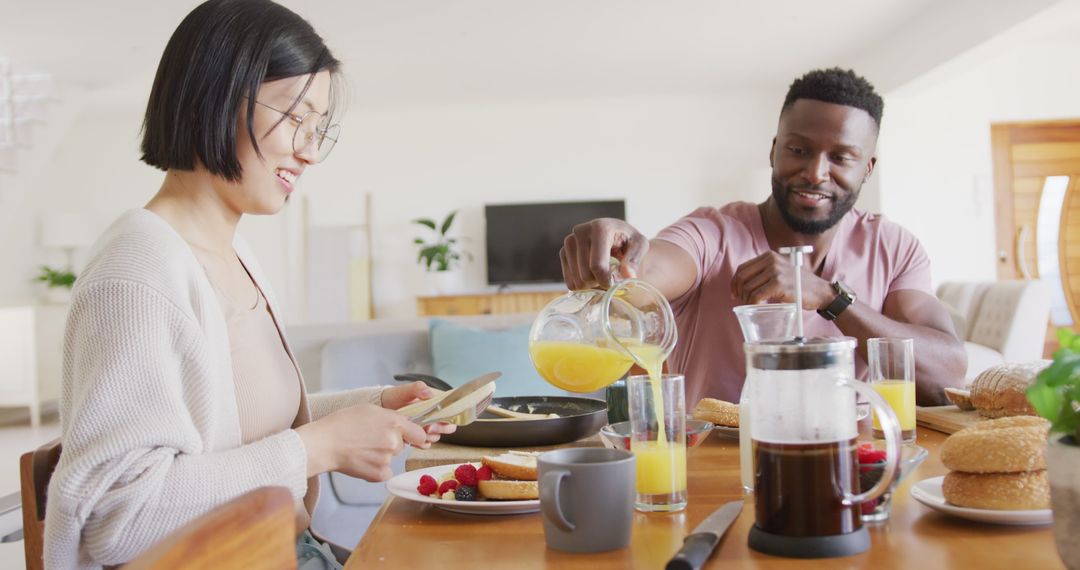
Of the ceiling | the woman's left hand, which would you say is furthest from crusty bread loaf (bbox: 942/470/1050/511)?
the ceiling

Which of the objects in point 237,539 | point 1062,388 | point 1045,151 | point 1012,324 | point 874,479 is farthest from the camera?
point 1045,151

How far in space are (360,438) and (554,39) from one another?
5591 millimetres

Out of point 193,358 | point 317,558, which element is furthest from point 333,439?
point 317,558

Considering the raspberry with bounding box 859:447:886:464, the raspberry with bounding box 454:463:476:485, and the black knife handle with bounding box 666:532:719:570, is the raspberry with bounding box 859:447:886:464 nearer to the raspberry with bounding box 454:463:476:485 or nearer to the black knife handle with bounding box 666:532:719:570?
the black knife handle with bounding box 666:532:719:570

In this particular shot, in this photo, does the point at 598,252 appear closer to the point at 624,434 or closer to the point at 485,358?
the point at 624,434

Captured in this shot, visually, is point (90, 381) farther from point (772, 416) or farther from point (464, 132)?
point (464, 132)

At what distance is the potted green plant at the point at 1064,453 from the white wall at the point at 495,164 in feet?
25.4

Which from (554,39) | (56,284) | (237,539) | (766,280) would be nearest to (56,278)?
(56,284)

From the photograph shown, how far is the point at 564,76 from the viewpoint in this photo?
24.5ft

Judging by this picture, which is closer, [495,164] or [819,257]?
[819,257]

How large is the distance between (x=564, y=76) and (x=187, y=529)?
23.8 ft

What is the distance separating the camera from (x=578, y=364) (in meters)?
1.21

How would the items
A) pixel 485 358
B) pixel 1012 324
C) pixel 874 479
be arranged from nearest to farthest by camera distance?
pixel 874 479
pixel 485 358
pixel 1012 324

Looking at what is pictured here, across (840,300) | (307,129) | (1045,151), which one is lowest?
(840,300)
